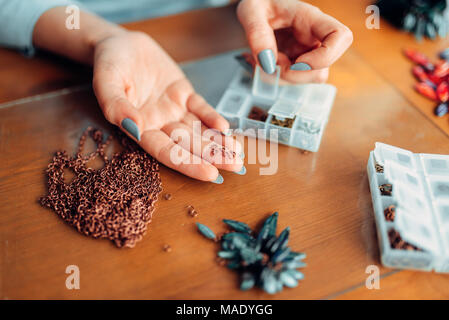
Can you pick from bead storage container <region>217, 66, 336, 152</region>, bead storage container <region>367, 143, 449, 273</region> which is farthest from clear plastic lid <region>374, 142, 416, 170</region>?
bead storage container <region>217, 66, 336, 152</region>

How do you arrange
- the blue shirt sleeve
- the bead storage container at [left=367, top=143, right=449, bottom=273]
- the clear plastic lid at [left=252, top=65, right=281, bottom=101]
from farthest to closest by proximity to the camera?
the blue shirt sleeve
the clear plastic lid at [left=252, top=65, right=281, bottom=101]
the bead storage container at [left=367, top=143, right=449, bottom=273]

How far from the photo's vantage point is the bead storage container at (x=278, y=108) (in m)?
1.02

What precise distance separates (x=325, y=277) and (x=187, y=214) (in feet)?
1.13

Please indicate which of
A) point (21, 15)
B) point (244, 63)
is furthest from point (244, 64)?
point (21, 15)

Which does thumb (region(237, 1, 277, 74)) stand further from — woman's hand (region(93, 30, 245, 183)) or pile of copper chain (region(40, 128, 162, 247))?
pile of copper chain (region(40, 128, 162, 247))

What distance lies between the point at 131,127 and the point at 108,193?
0.57ft

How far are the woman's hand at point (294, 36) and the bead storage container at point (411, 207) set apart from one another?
0.30 meters

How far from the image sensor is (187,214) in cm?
88

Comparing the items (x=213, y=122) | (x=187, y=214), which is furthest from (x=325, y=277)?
(x=213, y=122)

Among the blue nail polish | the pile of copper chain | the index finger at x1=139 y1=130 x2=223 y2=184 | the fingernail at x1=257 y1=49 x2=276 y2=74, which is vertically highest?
the fingernail at x1=257 y1=49 x2=276 y2=74

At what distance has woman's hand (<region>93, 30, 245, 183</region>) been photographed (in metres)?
0.93

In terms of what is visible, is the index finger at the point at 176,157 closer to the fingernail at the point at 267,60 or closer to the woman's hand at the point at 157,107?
the woman's hand at the point at 157,107

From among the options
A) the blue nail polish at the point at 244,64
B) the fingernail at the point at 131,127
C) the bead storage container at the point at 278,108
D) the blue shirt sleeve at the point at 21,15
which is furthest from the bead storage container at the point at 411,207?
the blue shirt sleeve at the point at 21,15

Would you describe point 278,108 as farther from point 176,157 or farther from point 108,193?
point 108,193
